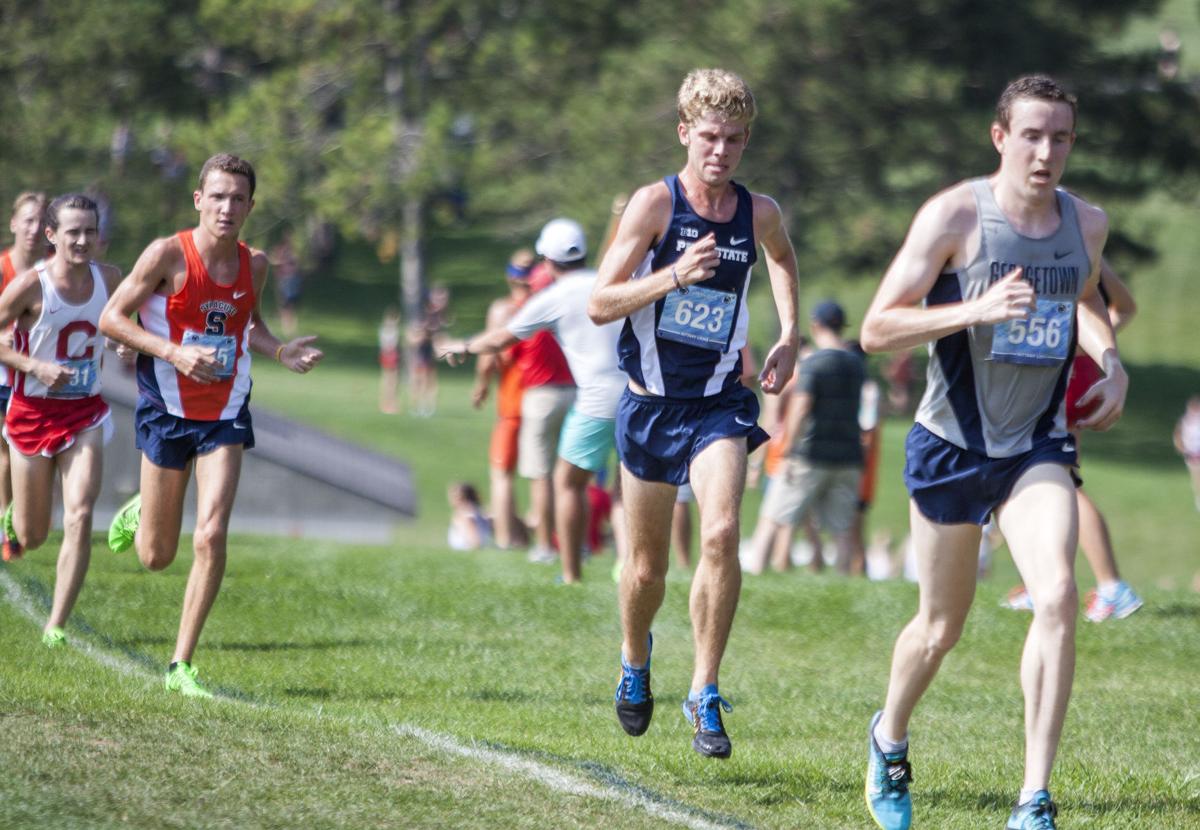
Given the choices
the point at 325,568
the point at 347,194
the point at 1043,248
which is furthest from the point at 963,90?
the point at 1043,248

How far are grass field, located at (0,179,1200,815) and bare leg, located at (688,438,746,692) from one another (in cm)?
49

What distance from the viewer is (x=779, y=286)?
22.7 ft

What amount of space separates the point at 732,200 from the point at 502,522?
27.4ft

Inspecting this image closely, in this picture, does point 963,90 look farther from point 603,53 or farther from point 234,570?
point 234,570

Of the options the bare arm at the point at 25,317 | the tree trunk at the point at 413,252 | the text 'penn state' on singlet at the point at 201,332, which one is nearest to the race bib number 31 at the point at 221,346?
the text 'penn state' on singlet at the point at 201,332

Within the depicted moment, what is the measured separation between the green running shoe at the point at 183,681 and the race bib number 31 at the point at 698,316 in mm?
2607

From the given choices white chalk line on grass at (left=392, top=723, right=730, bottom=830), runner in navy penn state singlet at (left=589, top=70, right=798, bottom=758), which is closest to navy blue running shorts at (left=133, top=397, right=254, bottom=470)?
white chalk line on grass at (left=392, top=723, right=730, bottom=830)

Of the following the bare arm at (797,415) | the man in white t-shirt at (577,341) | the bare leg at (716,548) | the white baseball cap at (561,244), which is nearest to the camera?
the bare leg at (716,548)

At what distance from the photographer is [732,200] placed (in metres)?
6.57

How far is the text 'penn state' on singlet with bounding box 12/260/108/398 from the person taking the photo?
886cm

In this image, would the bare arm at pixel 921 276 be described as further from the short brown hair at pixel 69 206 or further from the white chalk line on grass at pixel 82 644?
the short brown hair at pixel 69 206

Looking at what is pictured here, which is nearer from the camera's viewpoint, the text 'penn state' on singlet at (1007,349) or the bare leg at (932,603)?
the text 'penn state' on singlet at (1007,349)

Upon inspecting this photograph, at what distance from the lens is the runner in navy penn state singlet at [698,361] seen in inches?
251

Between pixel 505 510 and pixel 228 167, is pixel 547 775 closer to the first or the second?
pixel 228 167
